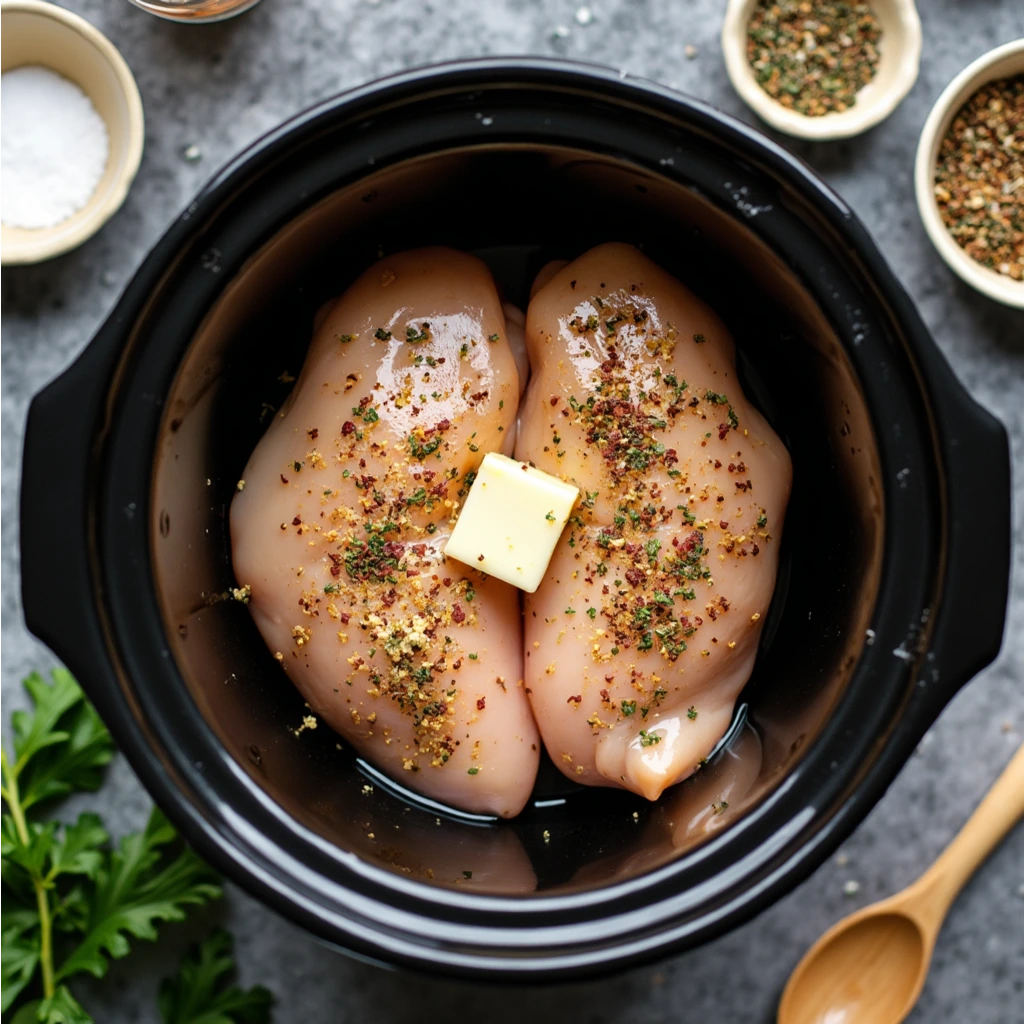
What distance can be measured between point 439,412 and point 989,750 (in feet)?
2.80

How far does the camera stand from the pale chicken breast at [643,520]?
1190 mm

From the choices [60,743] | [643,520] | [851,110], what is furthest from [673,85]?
[60,743]

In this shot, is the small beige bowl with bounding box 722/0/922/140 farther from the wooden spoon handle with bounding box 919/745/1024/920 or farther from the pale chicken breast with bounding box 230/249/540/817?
the wooden spoon handle with bounding box 919/745/1024/920

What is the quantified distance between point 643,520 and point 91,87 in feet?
3.06

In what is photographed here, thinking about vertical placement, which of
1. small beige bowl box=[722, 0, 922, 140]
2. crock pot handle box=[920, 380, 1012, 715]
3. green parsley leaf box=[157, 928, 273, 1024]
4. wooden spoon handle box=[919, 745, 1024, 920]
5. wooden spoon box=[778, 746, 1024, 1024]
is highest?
small beige bowl box=[722, 0, 922, 140]

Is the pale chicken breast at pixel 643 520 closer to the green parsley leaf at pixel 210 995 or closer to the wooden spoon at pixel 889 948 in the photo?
the wooden spoon at pixel 889 948

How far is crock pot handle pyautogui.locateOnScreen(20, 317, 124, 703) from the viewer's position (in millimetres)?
982

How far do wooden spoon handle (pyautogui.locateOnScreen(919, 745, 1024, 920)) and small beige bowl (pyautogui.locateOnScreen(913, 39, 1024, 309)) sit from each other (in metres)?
0.59

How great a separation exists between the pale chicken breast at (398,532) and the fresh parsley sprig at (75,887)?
1.03ft

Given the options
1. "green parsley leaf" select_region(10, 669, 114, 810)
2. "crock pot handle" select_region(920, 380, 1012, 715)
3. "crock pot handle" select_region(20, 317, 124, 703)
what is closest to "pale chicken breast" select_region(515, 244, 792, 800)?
"crock pot handle" select_region(920, 380, 1012, 715)

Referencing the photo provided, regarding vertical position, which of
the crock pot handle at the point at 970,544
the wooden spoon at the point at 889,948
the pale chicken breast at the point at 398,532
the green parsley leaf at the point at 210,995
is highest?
the crock pot handle at the point at 970,544

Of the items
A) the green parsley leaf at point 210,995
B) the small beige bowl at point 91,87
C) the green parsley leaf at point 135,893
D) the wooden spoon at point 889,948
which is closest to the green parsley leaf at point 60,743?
the green parsley leaf at point 135,893

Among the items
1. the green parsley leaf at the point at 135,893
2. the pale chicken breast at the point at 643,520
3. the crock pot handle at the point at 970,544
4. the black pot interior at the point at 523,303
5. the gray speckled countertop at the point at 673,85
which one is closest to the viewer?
the crock pot handle at the point at 970,544

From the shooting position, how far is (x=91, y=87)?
1462 millimetres
